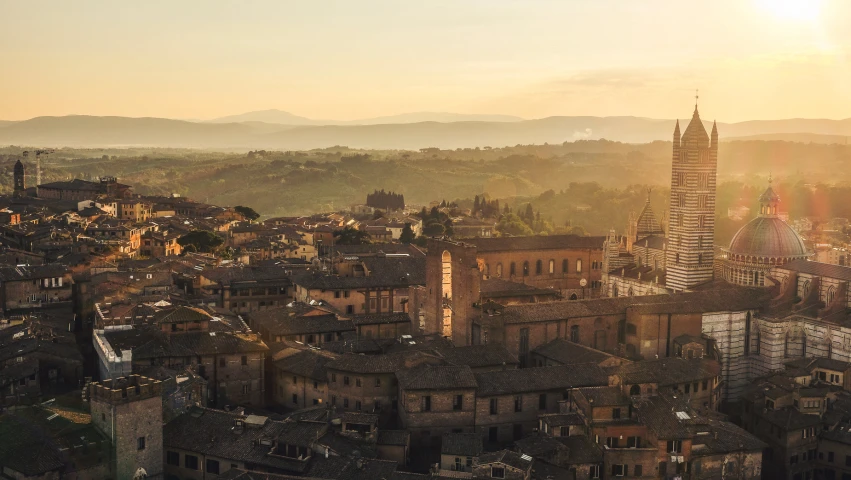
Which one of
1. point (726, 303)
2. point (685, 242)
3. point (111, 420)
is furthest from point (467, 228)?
point (111, 420)

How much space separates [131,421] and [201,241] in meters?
53.4

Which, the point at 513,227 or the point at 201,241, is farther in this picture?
the point at 513,227

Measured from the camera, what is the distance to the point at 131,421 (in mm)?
34625

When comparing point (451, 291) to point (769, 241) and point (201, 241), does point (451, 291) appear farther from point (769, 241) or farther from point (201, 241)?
point (201, 241)

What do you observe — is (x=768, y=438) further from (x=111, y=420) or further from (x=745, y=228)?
(x=111, y=420)

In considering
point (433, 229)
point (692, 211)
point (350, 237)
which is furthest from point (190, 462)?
point (433, 229)

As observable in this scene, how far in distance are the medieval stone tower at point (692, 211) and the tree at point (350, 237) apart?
34546 mm

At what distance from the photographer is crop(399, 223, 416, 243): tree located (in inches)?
3776

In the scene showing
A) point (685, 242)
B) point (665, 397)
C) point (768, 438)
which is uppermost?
point (685, 242)

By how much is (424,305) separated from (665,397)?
65.9 feet

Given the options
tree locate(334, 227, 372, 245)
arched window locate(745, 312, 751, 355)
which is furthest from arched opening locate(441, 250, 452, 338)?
tree locate(334, 227, 372, 245)

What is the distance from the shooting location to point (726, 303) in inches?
2056

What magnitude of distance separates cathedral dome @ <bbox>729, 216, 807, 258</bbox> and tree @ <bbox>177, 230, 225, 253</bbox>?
48.5 metres

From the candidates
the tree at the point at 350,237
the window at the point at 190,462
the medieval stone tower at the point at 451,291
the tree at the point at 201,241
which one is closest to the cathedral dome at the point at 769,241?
the medieval stone tower at the point at 451,291
